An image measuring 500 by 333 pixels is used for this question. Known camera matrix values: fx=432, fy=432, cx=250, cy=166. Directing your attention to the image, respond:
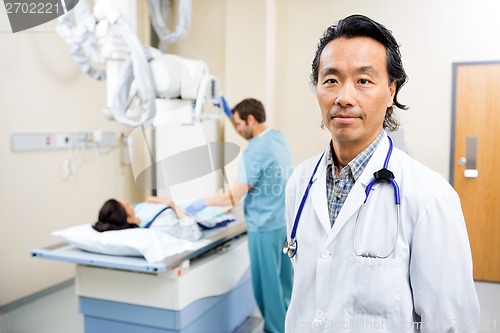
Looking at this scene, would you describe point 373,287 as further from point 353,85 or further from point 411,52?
point 411,52

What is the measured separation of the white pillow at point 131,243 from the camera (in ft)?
5.19

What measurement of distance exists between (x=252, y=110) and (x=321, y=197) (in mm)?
1130

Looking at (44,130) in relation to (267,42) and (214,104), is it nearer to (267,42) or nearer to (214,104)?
(214,104)

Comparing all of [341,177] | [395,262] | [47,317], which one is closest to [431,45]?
[341,177]

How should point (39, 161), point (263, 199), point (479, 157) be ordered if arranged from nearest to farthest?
1. point (479, 157)
2. point (263, 199)
3. point (39, 161)

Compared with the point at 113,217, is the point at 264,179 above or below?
above

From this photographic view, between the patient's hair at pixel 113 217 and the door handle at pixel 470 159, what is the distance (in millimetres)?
1395

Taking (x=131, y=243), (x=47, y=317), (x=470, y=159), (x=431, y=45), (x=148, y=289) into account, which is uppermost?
(x=431, y=45)

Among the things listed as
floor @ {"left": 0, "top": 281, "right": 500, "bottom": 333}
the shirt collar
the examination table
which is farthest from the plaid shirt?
floor @ {"left": 0, "top": 281, "right": 500, "bottom": 333}

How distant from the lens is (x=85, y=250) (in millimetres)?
1703

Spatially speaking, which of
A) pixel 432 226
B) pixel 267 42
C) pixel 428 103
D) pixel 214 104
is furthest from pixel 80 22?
pixel 432 226

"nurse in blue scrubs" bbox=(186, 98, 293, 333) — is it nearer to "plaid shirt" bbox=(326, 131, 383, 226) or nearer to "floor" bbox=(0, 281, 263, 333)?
"floor" bbox=(0, 281, 263, 333)

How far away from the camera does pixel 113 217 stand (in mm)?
1875

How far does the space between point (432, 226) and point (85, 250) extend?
1.39 meters
